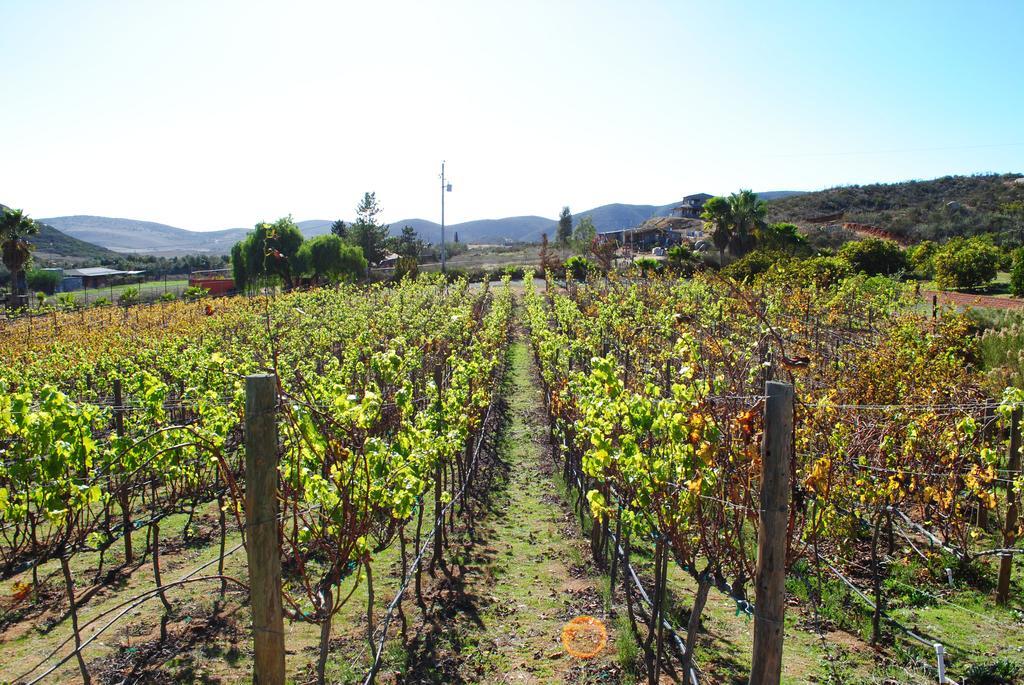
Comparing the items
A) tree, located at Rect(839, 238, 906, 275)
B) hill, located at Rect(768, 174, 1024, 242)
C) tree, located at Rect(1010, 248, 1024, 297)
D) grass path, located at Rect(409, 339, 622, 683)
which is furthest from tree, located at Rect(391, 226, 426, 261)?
grass path, located at Rect(409, 339, 622, 683)

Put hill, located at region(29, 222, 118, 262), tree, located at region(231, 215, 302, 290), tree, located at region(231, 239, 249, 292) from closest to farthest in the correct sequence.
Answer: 1. tree, located at region(231, 215, 302, 290)
2. tree, located at region(231, 239, 249, 292)
3. hill, located at region(29, 222, 118, 262)

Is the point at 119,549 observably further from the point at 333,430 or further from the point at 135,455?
the point at 333,430

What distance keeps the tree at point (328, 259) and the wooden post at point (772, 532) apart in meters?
43.8

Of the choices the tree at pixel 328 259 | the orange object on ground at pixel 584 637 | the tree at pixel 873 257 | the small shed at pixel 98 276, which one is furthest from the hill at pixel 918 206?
the small shed at pixel 98 276

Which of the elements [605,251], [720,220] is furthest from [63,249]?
[720,220]

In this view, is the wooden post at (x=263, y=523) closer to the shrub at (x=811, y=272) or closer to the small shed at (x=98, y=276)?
the shrub at (x=811, y=272)

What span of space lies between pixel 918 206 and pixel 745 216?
37.5 metres

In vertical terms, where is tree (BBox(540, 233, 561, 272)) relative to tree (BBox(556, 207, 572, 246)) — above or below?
below

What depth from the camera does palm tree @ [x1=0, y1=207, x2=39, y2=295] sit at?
111 ft

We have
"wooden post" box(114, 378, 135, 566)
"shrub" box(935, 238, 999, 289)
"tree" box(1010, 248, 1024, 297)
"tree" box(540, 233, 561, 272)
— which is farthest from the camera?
"tree" box(540, 233, 561, 272)

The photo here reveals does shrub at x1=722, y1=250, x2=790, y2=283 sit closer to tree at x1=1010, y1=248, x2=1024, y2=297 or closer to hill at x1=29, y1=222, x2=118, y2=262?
tree at x1=1010, y1=248, x2=1024, y2=297

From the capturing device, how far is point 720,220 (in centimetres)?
4031

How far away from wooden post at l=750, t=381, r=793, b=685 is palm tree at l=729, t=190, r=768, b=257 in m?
38.6

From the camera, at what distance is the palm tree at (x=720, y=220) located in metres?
40.0
